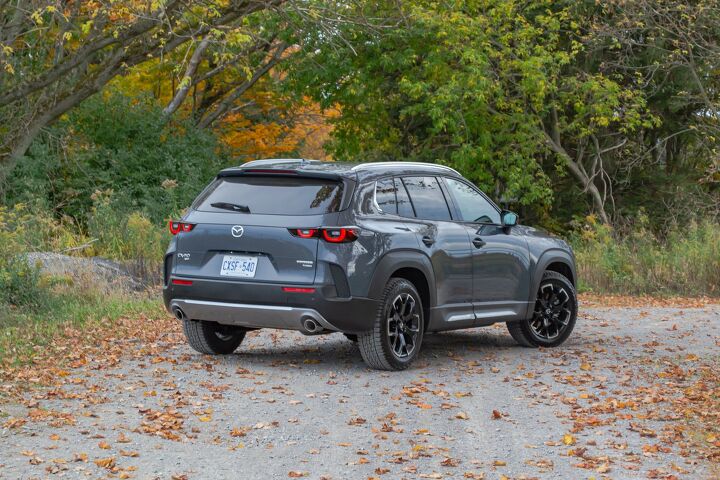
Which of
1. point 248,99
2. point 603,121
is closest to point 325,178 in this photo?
point 603,121

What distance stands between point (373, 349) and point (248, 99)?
30.6 meters

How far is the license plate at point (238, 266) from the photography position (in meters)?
9.85

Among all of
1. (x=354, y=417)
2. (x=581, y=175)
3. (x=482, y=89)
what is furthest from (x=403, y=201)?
(x=581, y=175)

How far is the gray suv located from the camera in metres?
9.71

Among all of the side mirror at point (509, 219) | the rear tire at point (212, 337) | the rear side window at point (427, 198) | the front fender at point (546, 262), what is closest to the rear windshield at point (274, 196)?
the rear side window at point (427, 198)

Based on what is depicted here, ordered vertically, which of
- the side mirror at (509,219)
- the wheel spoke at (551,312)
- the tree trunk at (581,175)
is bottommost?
the wheel spoke at (551,312)

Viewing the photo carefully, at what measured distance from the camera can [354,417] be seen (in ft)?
27.2

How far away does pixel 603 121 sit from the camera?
29.2m

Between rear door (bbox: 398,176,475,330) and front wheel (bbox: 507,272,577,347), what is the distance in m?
1.33

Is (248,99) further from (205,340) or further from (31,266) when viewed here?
(205,340)

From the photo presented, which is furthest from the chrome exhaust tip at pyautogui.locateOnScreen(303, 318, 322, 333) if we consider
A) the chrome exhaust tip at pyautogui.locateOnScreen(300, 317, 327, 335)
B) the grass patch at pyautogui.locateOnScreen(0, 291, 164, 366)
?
the grass patch at pyautogui.locateOnScreen(0, 291, 164, 366)

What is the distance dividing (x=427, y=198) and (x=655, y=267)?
11.0 metres

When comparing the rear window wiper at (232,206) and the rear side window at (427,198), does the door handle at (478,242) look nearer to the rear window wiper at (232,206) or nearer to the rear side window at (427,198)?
the rear side window at (427,198)

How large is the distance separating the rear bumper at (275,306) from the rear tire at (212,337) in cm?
81
